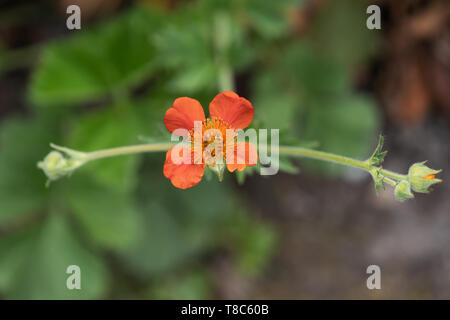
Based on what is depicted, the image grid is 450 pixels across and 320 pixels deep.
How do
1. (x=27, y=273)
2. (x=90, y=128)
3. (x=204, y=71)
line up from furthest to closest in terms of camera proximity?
(x=27, y=273), (x=90, y=128), (x=204, y=71)

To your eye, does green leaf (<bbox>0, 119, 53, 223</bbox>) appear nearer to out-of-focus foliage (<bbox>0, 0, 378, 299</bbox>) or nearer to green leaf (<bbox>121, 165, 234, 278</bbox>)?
out-of-focus foliage (<bbox>0, 0, 378, 299</bbox>)

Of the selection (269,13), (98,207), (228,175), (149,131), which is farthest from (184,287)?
(269,13)

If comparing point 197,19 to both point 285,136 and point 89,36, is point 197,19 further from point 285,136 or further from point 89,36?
point 285,136

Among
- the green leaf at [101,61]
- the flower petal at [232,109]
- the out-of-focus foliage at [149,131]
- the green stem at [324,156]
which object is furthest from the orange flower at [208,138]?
the green leaf at [101,61]

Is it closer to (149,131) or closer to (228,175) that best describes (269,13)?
(149,131)

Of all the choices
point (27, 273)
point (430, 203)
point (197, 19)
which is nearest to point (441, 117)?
point (430, 203)

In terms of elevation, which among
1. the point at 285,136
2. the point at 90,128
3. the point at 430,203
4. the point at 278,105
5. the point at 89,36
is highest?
the point at 89,36

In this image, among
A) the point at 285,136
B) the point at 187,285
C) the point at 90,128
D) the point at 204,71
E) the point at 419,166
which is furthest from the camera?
the point at 187,285
